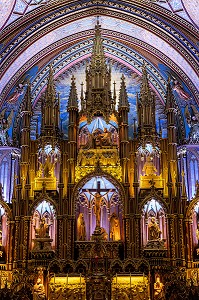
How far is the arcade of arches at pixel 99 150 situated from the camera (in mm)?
18078

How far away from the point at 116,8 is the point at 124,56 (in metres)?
2.52

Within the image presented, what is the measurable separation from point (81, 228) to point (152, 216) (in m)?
2.92

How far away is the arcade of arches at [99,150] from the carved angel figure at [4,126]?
0.16 feet

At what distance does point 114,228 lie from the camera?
65.1 feet

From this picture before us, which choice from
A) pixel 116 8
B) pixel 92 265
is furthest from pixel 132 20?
pixel 92 265

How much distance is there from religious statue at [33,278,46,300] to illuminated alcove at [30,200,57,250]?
8.61 ft

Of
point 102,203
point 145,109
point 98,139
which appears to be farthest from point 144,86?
point 102,203

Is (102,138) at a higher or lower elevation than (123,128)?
lower

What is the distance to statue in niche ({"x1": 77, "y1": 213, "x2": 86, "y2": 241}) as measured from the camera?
19.6m

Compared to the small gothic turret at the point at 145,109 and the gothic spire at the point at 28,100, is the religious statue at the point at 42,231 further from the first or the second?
the small gothic turret at the point at 145,109

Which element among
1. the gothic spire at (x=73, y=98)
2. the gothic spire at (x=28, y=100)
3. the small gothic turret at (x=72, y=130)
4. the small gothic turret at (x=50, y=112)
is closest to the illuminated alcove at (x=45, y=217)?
the small gothic turret at (x=72, y=130)

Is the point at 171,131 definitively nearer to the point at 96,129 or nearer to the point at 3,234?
the point at 96,129

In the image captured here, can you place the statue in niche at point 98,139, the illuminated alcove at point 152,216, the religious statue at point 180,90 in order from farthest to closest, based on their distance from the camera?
the religious statue at point 180,90
the statue in niche at point 98,139
the illuminated alcove at point 152,216

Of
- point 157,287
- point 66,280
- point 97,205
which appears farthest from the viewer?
point 97,205
